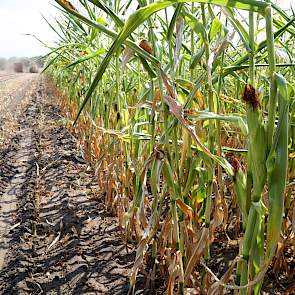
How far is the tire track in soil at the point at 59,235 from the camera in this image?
1837mm

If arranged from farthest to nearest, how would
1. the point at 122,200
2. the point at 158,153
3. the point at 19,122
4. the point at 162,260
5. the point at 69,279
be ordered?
1. the point at 19,122
2. the point at 122,200
3. the point at 69,279
4. the point at 162,260
5. the point at 158,153

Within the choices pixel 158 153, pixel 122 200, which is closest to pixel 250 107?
pixel 158 153

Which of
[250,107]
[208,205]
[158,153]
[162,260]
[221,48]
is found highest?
[221,48]

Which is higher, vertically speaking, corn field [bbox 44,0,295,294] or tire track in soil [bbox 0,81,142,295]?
corn field [bbox 44,0,295,294]

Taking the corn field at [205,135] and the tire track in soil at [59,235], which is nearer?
the corn field at [205,135]

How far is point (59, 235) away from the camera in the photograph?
227 centimetres

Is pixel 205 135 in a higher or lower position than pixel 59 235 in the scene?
higher

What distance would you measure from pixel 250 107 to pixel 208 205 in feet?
1.63

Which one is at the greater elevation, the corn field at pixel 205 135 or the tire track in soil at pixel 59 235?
Result: the corn field at pixel 205 135

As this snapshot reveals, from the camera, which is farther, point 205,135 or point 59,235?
point 59,235

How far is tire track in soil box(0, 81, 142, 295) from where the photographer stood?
6.03 feet

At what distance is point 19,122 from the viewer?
6.68m

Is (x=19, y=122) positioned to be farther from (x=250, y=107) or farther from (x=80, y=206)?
(x=250, y=107)

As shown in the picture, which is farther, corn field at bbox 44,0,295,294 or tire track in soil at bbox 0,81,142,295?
tire track in soil at bbox 0,81,142,295
